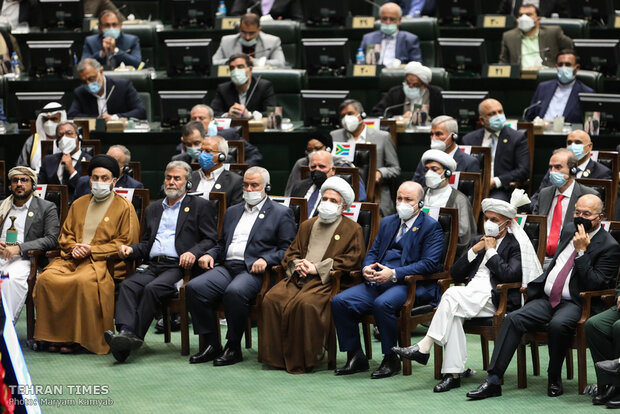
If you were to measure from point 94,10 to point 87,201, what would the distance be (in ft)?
15.5

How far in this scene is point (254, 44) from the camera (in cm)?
1034

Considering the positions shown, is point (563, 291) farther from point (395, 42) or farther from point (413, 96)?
point (395, 42)


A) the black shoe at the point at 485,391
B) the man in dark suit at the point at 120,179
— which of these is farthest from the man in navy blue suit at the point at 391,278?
the man in dark suit at the point at 120,179

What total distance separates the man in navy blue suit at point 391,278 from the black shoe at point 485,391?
0.63 metres

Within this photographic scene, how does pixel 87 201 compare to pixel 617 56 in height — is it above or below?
below

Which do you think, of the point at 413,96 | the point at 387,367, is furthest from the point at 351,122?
the point at 387,367

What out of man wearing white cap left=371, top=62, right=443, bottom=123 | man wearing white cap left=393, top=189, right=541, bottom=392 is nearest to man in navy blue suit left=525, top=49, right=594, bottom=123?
man wearing white cap left=371, top=62, right=443, bottom=123

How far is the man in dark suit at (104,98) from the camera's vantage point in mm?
Result: 9539

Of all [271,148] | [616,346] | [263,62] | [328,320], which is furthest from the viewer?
[263,62]

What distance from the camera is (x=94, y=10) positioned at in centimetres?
1159

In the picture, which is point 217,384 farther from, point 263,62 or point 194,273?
point 263,62

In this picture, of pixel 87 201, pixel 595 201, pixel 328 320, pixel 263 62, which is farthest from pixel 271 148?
pixel 595 201

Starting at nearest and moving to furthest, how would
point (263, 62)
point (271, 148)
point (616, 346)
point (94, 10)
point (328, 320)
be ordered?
point (616, 346)
point (328, 320)
point (271, 148)
point (263, 62)
point (94, 10)

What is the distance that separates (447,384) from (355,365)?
2.00ft
